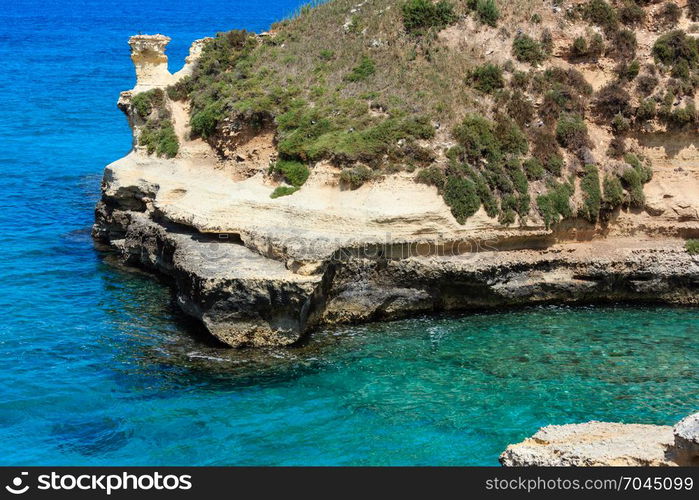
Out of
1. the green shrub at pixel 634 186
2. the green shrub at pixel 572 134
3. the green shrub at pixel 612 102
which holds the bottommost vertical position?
the green shrub at pixel 634 186

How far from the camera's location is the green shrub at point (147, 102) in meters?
42.0

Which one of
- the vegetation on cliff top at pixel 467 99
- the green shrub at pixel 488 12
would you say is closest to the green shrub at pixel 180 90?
the vegetation on cliff top at pixel 467 99

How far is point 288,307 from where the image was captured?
30609 millimetres

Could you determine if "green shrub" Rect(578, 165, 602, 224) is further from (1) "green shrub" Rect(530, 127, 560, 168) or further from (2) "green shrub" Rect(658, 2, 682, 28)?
(2) "green shrub" Rect(658, 2, 682, 28)

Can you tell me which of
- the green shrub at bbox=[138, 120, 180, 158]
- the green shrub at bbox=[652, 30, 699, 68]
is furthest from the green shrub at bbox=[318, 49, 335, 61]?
the green shrub at bbox=[652, 30, 699, 68]

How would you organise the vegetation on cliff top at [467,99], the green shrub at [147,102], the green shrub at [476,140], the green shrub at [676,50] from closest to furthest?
the vegetation on cliff top at [467,99]
the green shrub at [476,140]
the green shrub at [676,50]
the green shrub at [147,102]

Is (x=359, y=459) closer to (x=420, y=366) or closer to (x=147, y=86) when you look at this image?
(x=420, y=366)

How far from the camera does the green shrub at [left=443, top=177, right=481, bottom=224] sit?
3379 cm

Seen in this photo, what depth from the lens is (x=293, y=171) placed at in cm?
3584

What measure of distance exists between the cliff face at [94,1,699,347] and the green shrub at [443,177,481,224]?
0.63ft

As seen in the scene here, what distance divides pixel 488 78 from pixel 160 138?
14.0m

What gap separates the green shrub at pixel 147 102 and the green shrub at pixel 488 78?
45.6 feet

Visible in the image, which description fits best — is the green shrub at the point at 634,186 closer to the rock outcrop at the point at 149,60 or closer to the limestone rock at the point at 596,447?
the limestone rock at the point at 596,447
